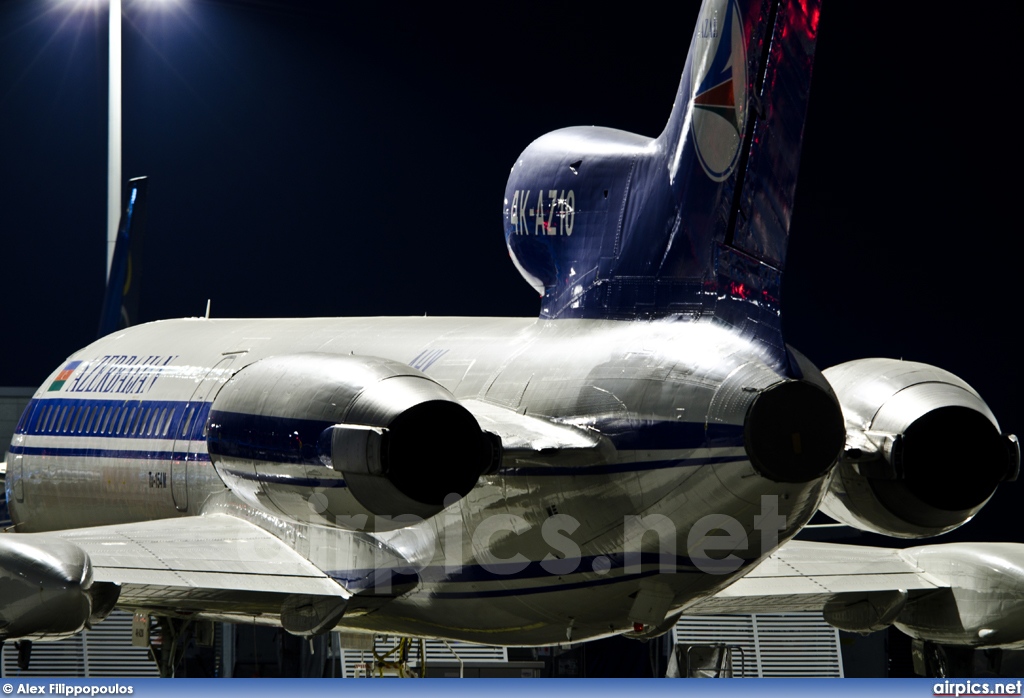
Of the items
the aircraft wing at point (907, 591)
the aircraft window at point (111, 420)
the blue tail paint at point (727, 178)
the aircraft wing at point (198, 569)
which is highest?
the blue tail paint at point (727, 178)

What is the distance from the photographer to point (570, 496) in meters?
10.2

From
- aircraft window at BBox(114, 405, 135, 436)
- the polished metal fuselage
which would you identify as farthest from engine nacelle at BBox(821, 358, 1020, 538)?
aircraft window at BBox(114, 405, 135, 436)

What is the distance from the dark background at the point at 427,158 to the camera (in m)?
21.7

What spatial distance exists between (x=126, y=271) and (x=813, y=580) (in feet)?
37.8

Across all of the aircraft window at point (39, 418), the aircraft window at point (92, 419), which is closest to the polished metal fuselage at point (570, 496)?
the aircraft window at point (92, 419)

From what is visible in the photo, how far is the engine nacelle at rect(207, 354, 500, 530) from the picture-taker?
29.9 feet

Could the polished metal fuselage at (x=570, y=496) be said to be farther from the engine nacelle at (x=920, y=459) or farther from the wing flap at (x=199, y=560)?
the engine nacelle at (x=920, y=459)

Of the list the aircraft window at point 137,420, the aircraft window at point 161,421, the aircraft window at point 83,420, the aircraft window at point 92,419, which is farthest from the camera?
the aircraft window at point 83,420

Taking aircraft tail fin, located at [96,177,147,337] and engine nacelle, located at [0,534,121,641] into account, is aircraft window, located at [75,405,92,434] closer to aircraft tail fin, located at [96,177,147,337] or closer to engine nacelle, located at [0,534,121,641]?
aircraft tail fin, located at [96,177,147,337]

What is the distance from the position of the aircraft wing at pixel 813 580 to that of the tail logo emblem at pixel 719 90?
3859 mm

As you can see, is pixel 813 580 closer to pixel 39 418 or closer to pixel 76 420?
pixel 76 420

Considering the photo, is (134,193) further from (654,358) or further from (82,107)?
(654,358)

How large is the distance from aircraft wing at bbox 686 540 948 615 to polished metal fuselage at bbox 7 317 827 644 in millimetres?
2085

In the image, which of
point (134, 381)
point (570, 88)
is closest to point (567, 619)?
point (134, 381)
